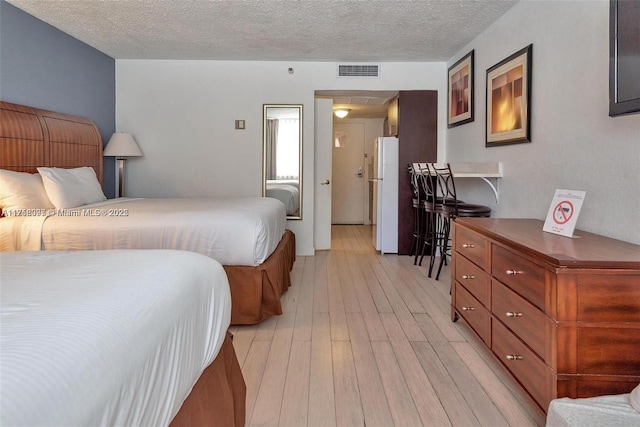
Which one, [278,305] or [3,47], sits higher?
[3,47]

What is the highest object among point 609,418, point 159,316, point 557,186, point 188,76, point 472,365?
point 188,76

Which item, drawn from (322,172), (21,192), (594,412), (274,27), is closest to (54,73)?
(21,192)

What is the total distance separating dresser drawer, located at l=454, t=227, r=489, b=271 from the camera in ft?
7.20

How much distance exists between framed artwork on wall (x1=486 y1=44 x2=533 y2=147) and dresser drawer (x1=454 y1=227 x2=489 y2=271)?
38.3 inches

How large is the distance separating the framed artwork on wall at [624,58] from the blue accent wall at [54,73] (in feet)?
13.4

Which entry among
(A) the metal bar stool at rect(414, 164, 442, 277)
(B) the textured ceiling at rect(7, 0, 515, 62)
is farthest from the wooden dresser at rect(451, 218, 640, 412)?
(B) the textured ceiling at rect(7, 0, 515, 62)

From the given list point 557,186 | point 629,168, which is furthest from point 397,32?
point 629,168

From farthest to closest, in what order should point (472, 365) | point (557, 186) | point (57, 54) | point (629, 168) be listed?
point (57, 54), point (557, 186), point (472, 365), point (629, 168)

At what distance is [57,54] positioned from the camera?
3832 mm

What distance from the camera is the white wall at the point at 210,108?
496 cm

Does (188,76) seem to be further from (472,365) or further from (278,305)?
(472,365)

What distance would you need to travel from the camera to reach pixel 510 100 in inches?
127

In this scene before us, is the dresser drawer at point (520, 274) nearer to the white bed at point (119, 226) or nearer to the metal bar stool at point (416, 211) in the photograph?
the white bed at point (119, 226)

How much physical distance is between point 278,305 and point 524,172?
209 centimetres
